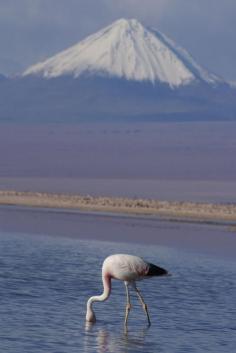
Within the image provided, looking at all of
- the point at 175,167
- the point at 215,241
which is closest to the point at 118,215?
the point at 215,241

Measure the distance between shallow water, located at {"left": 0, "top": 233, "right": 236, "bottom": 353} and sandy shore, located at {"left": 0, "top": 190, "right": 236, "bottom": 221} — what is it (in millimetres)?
6492

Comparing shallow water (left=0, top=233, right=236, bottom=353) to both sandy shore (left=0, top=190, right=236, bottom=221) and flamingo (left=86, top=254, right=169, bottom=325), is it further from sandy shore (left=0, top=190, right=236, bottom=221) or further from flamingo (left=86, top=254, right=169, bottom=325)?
sandy shore (left=0, top=190, right=236, bottom=221)

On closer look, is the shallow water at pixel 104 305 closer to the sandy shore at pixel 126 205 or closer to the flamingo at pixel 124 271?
the flamingo at pixel 124 271

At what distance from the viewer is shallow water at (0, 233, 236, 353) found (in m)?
14.1

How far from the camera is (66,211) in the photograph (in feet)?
98.7

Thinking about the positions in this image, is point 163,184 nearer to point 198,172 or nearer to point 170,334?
point 198,172

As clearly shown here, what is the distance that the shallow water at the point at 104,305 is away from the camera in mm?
14086

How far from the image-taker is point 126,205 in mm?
30656

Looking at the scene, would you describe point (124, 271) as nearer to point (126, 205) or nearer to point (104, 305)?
point (104, 305)

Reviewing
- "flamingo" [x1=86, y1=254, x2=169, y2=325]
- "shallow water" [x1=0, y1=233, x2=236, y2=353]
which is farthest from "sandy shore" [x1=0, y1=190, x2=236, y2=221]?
"flamingo" [x1=86, y1=254, x2=169, y2=325]

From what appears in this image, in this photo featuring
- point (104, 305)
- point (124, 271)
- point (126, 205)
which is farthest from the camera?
point (126, 205)

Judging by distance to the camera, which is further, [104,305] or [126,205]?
Answer: [126,205]

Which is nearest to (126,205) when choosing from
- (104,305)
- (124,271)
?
(104,305)

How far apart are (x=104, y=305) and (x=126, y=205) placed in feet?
46.3
